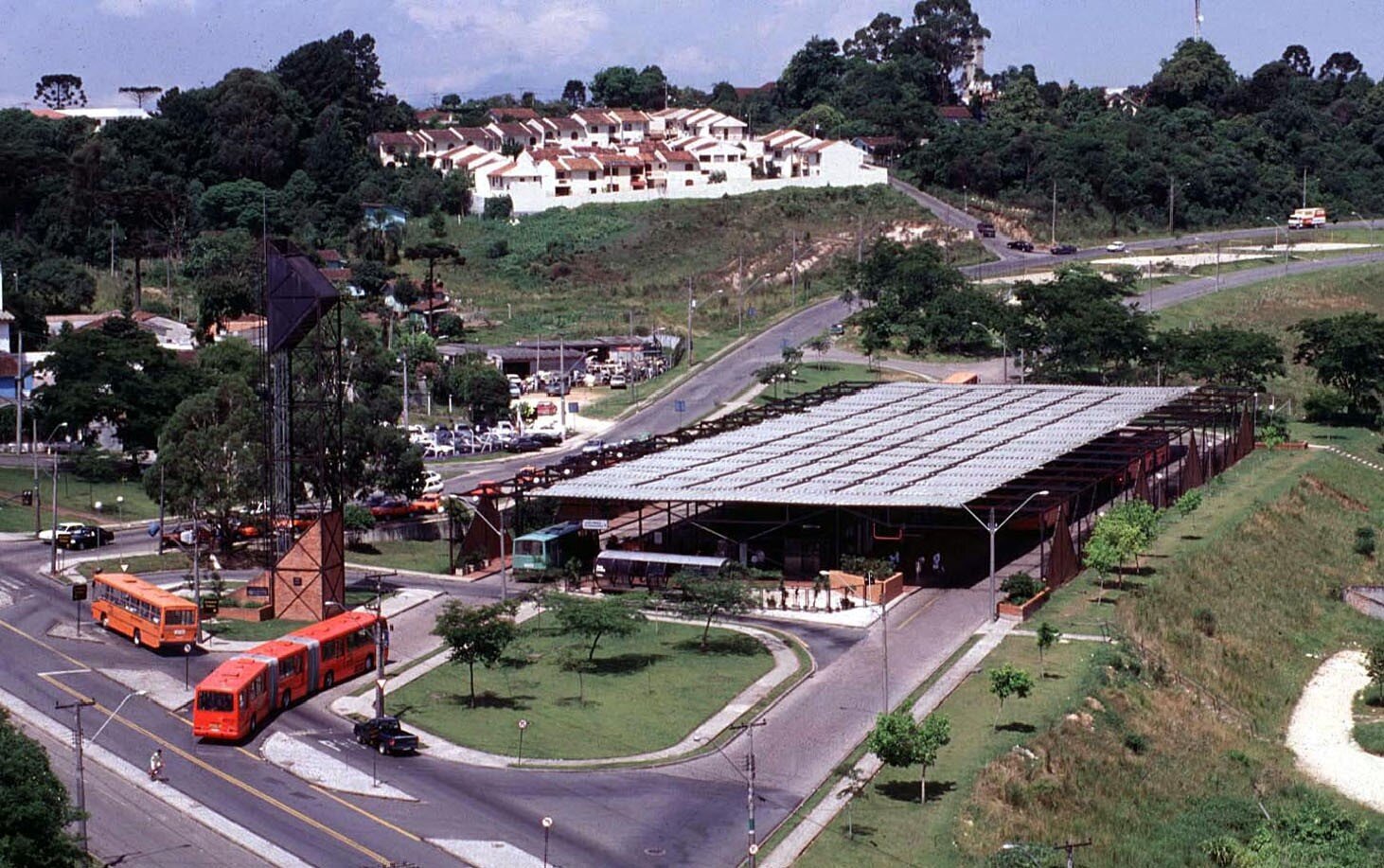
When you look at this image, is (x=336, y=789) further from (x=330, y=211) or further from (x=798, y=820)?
(x=330, y=211)

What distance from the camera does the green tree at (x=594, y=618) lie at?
2290 inches

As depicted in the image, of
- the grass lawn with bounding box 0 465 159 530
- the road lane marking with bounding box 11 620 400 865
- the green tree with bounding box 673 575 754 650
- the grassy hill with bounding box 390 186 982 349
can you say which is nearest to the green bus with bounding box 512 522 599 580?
the green tree with bounding box 673 575 754 650

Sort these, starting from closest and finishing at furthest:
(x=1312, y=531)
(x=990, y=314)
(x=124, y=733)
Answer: (x=124, y=733), (x=1312, y=531), (x=990, y=314)

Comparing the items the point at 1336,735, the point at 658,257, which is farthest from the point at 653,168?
the point at 1336,735

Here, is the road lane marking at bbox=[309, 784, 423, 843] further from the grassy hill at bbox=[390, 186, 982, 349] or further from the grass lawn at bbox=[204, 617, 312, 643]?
the grassy hill at bbox=[390, 186, 982, 349]

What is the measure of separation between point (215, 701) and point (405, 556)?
28647mm

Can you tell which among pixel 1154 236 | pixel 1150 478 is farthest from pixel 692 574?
pixel 1154 236

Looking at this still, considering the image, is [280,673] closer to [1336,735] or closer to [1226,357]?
[1336,735]

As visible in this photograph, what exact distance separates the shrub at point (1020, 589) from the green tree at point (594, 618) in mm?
13757

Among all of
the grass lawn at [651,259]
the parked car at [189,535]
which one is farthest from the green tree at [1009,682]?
the grass lawn at [651,259]

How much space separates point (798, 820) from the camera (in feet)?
148

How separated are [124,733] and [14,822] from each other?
1465 centimetres

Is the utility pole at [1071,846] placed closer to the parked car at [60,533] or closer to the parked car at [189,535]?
the parked car at [189,535]

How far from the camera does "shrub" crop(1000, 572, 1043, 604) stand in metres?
65.6
